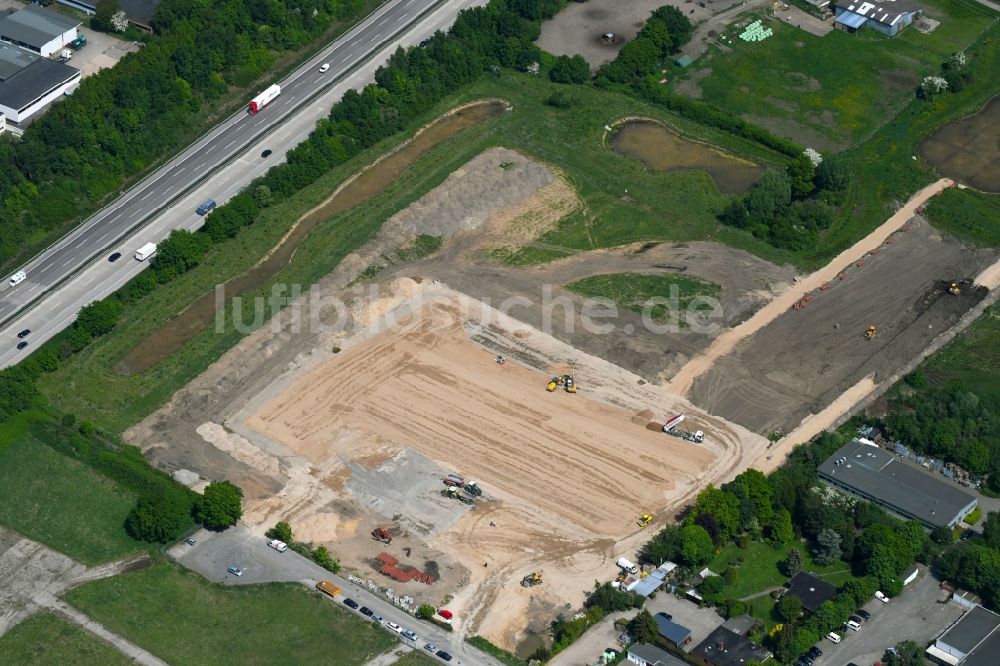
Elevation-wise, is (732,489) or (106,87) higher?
(106,87)

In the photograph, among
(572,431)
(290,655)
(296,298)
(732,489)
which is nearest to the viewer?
(290,655)

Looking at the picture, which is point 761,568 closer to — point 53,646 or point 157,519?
point 157,519

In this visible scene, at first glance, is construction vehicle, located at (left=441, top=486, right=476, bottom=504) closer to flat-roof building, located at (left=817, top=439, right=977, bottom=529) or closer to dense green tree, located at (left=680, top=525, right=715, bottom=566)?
dense green tree, located at (left=680, top=525, right=715, bottom=566)

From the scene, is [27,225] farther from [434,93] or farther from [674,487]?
[674,487]

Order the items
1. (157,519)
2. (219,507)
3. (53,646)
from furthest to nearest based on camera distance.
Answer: (219,507)
(157,519)
(53,646)

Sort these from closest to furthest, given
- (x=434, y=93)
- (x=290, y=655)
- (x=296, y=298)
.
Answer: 1. (x=290, y=655)
2. (x=296, y=298)
3. (x=434, y=93)

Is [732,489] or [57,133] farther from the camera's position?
[57,133]

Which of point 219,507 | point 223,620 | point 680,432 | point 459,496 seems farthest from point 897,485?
point 223,620

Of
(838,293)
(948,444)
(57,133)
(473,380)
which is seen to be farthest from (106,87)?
(948,444)
